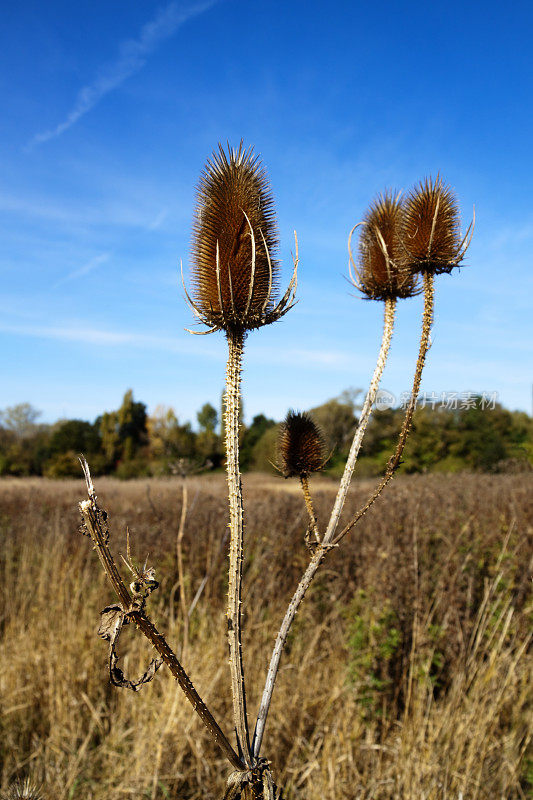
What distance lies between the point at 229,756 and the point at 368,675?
364 cm

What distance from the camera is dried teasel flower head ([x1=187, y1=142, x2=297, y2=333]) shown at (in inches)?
42.7

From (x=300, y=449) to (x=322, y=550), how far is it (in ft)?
1.09

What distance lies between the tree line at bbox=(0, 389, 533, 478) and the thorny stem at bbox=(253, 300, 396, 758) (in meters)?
0.40

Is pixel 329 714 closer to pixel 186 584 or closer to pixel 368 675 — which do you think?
pixel 368 675

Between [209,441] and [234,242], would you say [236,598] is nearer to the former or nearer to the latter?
[234,242]

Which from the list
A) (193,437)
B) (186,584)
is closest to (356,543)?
(186,584)

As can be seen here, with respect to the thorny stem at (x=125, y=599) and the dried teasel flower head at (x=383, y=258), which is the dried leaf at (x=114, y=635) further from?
the dried teasel flower head at (x=383, y=258)

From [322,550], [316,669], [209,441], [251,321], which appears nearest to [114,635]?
[322,550]

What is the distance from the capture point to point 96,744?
4.06 metres

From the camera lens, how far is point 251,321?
108cm

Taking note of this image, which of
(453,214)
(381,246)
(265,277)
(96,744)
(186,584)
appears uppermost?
(453,214)

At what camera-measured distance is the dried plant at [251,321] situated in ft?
2.98

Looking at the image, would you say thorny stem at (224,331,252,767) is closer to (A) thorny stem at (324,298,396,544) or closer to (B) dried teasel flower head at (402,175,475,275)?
(A) thorny stem at (324,298,396,544)

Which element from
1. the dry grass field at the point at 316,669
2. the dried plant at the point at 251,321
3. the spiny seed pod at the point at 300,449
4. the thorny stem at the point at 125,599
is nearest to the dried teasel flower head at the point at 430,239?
the dried plant at the point at 251,321
